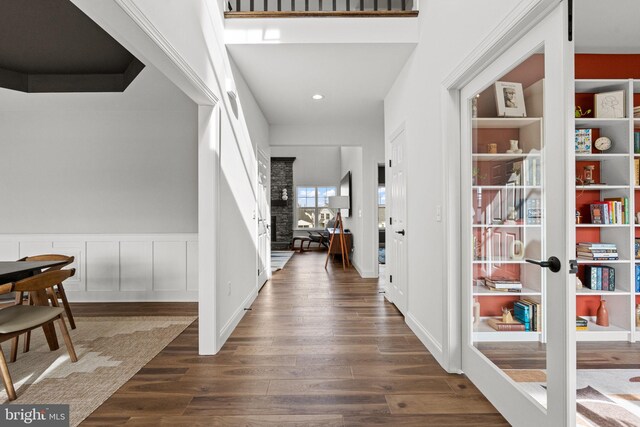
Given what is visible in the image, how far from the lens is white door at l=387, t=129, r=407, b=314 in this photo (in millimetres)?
3477

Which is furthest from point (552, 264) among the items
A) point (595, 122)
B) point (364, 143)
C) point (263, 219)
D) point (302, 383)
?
point (364, 143)

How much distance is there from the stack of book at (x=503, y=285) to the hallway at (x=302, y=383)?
687mm

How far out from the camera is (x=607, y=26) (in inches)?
102

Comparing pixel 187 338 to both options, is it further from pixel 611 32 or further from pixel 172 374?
pixel 611 32

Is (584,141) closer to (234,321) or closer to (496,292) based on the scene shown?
(496,292)

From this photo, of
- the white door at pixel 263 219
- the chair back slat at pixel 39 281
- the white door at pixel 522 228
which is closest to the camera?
the white door at pixel 522 228

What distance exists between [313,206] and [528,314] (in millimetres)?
10212

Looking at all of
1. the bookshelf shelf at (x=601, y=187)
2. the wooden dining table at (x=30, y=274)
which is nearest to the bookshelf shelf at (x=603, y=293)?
the bookshelf shelf at (x=601, y=187)

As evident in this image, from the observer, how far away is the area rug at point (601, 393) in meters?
1.61

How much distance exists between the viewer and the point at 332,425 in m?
1.76

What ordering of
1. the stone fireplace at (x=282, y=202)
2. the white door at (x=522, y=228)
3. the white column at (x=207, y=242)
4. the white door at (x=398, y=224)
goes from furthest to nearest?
the stone fireplace at (x=282, y=202), the white door at (x=398, y=224), the white column at (x=207, y=242), the white door at (x=522, y=228)

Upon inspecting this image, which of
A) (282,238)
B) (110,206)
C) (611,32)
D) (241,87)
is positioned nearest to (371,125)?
(241,87)

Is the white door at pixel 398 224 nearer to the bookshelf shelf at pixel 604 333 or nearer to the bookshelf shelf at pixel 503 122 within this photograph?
the bookshelf shelf at pixel 503 122

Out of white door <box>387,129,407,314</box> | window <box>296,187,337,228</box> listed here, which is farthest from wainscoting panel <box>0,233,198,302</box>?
window <box>296,187,337,228</box>
